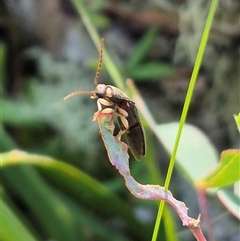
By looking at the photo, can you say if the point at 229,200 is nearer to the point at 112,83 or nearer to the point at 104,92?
the point at 104,92

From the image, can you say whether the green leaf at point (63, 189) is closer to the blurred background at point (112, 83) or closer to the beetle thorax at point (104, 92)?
the blurred background at point (112, 83)

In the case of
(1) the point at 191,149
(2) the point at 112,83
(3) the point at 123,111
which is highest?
(2) the point at 112,83

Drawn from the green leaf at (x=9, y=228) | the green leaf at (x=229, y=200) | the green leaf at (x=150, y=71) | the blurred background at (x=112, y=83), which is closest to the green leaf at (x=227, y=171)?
the green leaf at (x=229, y=200)

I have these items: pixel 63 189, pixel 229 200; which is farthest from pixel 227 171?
pixel 63 189

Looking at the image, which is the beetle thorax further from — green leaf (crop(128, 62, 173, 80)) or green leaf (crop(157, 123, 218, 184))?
green leaf (crop(128, 62, 173, 80))

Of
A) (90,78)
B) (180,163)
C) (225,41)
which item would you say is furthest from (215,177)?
(90,78)
